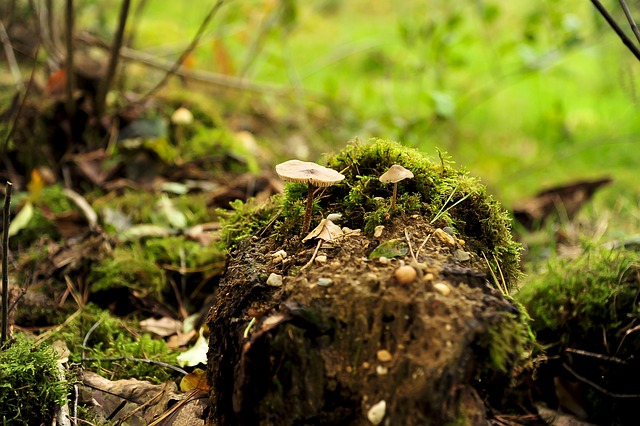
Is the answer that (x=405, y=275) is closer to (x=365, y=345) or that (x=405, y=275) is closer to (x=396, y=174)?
(x=365, y=345)

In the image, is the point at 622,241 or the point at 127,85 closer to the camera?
the point at 622,241

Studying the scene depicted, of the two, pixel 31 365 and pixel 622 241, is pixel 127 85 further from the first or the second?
Result: pixel 622 241

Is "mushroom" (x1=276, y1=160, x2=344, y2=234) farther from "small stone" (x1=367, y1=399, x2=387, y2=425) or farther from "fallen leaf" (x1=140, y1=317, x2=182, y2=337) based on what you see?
"fallen leaf" (x1=140, y1=317, x2=182, y2=337)

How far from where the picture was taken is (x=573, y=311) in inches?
105

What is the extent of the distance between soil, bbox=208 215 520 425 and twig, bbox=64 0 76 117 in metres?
2.61

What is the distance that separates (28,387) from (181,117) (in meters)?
2.80

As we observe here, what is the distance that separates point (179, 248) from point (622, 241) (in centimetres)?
227

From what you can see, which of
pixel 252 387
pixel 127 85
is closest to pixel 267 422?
pixel 252 387

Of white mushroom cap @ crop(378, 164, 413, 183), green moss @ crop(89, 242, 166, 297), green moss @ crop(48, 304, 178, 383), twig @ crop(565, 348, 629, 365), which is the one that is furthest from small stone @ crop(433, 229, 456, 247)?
green moss @ crop(89, 242, 166, 297)

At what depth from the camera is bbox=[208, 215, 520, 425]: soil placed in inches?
60.0

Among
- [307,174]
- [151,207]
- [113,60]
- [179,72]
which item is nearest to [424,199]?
[307,174]

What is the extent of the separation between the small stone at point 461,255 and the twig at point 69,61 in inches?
112

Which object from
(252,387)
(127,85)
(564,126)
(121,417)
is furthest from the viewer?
(564,126)

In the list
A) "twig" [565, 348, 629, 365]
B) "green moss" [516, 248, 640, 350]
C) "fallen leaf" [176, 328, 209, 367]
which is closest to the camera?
"fallen leaf" [176, 328, 209, 367]
